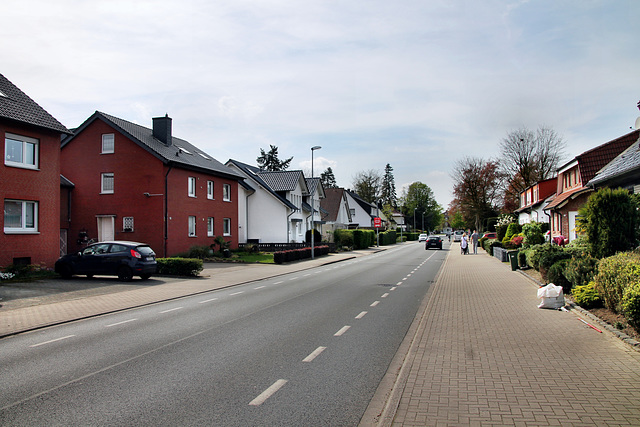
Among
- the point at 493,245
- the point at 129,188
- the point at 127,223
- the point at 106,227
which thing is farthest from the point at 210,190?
the point at 493,245

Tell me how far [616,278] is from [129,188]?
2561 cm

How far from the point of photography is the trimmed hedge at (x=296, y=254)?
2736 cm

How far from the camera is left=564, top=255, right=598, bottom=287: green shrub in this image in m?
10.8

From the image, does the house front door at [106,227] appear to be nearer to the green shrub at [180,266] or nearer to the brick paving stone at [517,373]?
the green shrub at [180,266]

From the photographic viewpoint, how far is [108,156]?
1110 inches

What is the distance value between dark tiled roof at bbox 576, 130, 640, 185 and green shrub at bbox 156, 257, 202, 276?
2179cm

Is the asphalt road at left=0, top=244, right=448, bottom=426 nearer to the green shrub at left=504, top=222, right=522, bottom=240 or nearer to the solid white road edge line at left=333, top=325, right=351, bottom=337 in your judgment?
the solid white road edge line at left=333, top=325, right=351, bottom=337

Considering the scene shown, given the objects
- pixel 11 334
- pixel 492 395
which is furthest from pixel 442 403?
pixel 11 334

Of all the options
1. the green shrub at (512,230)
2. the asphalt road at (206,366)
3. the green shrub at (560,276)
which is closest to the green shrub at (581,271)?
the green shrub at (560,276)

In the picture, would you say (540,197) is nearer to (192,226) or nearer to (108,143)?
(192,226)

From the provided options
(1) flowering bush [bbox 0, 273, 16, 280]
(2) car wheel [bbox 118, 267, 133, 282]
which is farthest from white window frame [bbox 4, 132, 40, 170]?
(2) car wheel [bbox 118, 267, 133, 282]

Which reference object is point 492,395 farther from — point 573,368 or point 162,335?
point 162,335

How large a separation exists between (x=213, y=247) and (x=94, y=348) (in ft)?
81.1

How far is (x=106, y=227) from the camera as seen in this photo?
28000 mm
